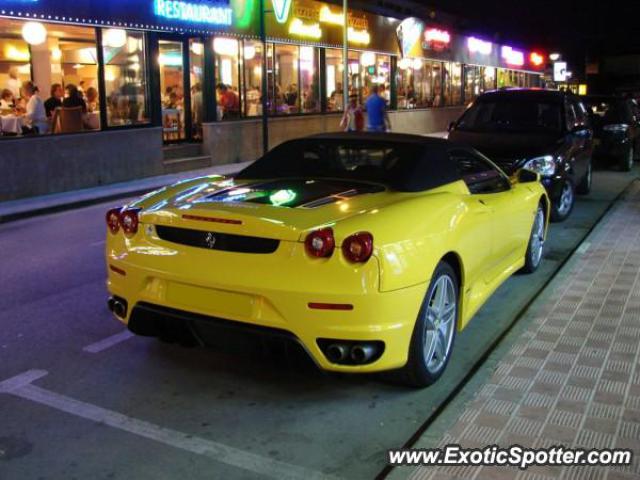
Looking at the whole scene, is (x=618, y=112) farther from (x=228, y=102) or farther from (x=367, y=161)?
(x=367, y=161)

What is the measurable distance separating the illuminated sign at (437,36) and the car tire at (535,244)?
24.7 m

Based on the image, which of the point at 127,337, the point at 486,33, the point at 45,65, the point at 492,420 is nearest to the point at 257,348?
the point at 492,420

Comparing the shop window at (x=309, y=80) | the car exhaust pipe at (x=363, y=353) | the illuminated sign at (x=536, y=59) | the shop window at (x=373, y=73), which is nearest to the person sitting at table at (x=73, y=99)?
the shop window at (x=309, y=80)

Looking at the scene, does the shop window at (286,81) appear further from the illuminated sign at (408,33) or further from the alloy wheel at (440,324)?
the alloy wheel at (440,324)

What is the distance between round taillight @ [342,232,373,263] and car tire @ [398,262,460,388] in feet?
1.89

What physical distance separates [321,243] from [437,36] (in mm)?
29611

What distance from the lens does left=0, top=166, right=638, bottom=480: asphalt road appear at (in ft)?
11.6

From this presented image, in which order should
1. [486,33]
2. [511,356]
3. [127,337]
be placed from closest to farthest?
1. [511,356]
2. [127,337]
3. [486,33]

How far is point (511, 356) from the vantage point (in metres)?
4.88

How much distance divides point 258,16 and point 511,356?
16.2m

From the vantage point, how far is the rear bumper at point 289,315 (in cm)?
384

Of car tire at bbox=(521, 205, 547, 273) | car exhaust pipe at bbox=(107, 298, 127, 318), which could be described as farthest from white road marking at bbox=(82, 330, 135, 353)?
car tire at bbox=(521, 205, 547, 273)

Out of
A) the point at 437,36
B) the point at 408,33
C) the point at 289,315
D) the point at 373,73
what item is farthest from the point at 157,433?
the point at 437,36

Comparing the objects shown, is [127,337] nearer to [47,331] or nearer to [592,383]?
[47,331]
